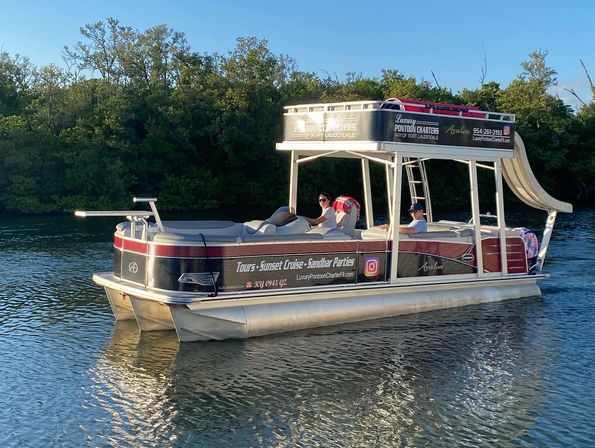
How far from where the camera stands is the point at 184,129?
4484 cm

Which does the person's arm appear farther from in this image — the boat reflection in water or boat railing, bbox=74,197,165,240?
boat railing, bbox=74,197,165,240

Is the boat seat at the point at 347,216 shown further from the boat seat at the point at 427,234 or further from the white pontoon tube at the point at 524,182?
the white pontoon tube at the point at 524,182

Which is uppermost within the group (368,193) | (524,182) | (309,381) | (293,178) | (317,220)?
(524,182)

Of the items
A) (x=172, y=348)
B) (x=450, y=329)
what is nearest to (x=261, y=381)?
(x=172, y=348)

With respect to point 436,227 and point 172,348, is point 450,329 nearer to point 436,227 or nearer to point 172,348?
point 436,227

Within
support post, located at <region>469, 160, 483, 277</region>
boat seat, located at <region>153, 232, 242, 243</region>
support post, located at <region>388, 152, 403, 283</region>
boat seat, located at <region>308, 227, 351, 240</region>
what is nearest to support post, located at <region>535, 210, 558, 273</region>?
support post, located at <region>469, 160, 483, 277</region>

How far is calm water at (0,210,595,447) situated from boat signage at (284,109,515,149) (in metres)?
3.55

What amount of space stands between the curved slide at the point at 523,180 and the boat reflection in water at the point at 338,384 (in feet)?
12.7

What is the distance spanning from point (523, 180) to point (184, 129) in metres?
31.9

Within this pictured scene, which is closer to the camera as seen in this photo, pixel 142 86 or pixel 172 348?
pixel 172 348

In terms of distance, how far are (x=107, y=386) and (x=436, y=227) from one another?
350 inches

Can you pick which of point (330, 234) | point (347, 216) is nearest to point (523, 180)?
point (347, 216)

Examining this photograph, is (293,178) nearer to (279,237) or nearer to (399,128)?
(399,128)

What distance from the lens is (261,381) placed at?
10258mm
